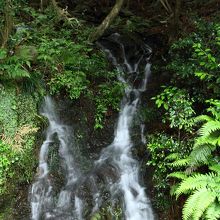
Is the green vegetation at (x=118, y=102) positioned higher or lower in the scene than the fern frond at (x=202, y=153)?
higher

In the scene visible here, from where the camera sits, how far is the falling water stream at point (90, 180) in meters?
6.88

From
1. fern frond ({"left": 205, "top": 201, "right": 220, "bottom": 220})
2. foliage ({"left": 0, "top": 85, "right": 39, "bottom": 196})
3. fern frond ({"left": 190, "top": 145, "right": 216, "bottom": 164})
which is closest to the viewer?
fern frond ({"left": 205, "top": 201, "right": 220, "bottom": 220})

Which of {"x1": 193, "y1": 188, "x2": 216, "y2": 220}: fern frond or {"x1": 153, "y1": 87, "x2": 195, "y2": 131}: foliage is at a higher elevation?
{"x1": 153, "y1": 87, "x2": 195, "y2": 131}: foliage

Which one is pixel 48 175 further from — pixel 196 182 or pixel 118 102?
pixel 196 182

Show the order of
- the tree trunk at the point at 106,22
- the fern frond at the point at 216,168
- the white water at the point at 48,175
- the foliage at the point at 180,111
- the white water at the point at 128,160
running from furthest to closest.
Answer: the tree trunk at the point at 106,22
the white water at the point at 128,160
the foliage at the point at 180,111
the white water at the point at 48,175
the fern frond at the point at 216,168

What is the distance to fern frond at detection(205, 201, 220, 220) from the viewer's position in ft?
17.4

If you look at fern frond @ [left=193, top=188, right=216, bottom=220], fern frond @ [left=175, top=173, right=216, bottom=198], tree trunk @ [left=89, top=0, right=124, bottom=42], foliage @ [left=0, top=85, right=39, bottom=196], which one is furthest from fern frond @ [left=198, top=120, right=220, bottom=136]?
tree trunk @ [left=89, top=0, right=124, bottom=42]

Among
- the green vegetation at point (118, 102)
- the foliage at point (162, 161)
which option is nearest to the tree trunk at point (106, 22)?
the green vegetation at point (118, 102)

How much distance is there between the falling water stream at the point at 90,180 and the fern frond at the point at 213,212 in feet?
6.51

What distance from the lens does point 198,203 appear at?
212 inches

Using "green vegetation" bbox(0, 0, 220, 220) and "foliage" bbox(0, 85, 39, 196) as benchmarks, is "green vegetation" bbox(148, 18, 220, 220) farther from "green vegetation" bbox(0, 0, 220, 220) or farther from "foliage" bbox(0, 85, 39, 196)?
"foliage" bbox(0, 85, 39, 196)

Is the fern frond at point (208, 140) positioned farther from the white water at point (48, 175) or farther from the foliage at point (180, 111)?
the white water at point (48, 175)

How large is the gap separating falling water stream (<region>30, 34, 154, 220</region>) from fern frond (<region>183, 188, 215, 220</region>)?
5.93 feet

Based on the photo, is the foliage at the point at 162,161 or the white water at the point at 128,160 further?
the white water at the point at 128,160
